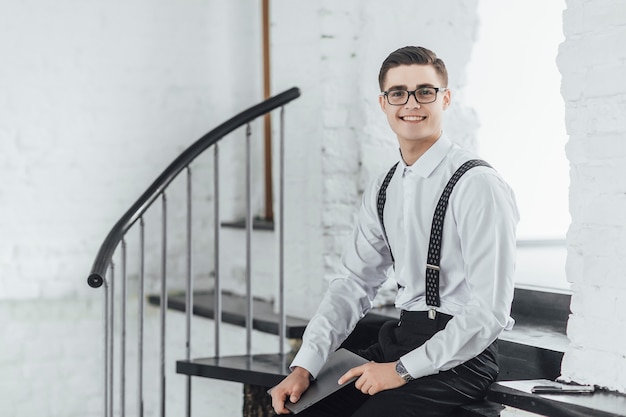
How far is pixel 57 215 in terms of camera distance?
405 cm

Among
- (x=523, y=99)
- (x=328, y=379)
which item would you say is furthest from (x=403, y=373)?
(x=523, y=99)

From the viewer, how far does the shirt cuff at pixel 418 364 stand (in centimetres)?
212

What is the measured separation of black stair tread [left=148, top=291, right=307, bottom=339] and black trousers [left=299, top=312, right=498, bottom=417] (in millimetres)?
1052

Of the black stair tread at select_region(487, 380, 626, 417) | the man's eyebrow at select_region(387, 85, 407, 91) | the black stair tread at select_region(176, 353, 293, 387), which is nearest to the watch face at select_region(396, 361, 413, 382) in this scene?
the black stair tread at select_region(487, 380, 626, 417)

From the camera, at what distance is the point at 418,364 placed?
6.95ft

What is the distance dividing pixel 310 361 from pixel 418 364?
37 cm

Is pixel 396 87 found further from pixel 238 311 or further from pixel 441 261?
pixel 238 311

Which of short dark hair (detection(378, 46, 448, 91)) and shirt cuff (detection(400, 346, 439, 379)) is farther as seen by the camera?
short dark hair (detection(378, 46, 448, 91))

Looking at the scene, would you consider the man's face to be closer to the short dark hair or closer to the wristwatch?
the short dark hair

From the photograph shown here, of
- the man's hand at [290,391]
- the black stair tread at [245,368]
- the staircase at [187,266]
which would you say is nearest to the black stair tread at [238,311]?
the staircase at [187,266]

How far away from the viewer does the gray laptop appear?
7.50ft

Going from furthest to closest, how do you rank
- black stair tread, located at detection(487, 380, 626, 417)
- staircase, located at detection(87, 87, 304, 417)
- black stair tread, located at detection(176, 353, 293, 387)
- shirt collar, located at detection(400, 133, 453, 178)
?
staircase, located at detection(87, 87, 304, 417)
black stair tread, located at detection(176, 353, 293, 387)
shirt collar, located at detection(400, 133, 453, 178)
black stair tread, located at detection(487, 380, 626, 417)

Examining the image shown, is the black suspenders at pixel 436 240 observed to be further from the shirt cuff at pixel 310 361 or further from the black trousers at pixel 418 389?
the shirt cuff at pixel 310 361

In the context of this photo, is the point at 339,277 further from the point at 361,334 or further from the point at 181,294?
the point at 181,294
